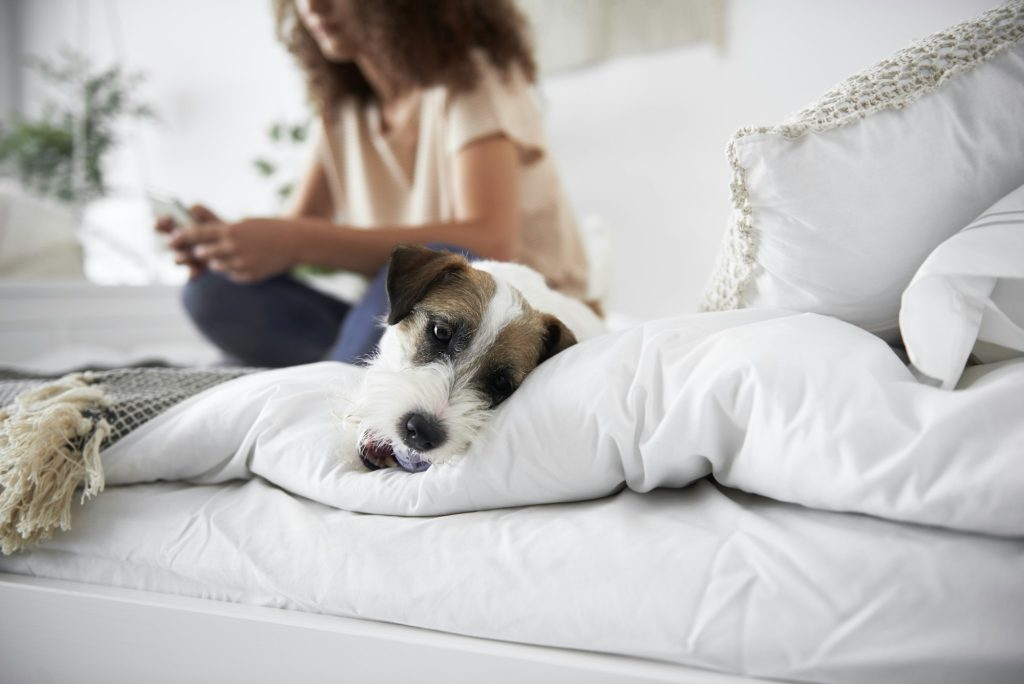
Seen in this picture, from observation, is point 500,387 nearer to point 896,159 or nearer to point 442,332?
point 442,332

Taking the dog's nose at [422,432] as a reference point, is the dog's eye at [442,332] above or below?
above

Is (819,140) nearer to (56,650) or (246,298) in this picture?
(56,650)

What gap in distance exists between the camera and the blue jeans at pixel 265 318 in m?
2.17

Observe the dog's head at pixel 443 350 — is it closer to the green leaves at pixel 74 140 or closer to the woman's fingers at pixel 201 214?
the woman's fingers at pixel 201 214

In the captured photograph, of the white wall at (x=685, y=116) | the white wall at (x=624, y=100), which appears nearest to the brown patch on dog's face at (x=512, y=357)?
the white wall at (x=624, y=100)

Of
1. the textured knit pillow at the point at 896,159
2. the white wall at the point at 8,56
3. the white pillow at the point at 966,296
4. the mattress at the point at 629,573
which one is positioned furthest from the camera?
the white wall at the point at 8,56

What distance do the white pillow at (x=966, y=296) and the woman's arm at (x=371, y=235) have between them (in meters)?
1.38

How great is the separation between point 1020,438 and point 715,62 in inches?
145

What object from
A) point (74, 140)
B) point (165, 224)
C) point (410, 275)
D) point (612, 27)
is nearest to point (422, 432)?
point (410, 275)

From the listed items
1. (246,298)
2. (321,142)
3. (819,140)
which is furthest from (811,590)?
(321,142)

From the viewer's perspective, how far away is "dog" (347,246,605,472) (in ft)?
3.15

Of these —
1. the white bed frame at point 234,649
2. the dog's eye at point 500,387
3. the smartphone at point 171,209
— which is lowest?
the white bed frame at point 234,649

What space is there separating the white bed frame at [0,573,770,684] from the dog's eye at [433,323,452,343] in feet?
1.70

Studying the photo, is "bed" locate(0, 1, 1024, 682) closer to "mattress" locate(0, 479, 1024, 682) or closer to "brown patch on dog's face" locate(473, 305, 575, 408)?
"mattress" locate(0, 479, 1024, 682)
